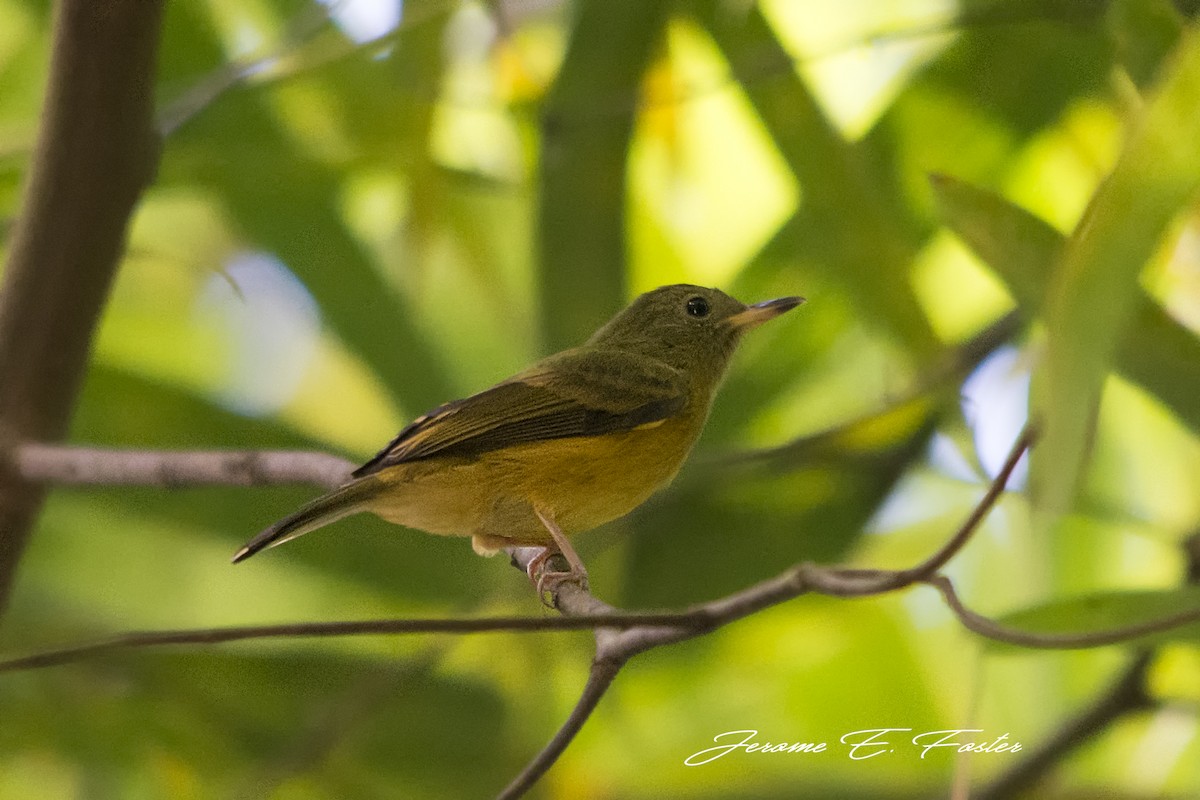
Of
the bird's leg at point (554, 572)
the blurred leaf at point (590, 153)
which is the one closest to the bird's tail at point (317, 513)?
the bird's leg at point (554, 572)

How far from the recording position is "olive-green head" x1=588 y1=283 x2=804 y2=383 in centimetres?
357

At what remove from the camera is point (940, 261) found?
4.31 meters

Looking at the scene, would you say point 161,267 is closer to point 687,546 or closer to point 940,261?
point 687,546

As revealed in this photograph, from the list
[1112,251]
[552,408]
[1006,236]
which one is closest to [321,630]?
[1112,251]

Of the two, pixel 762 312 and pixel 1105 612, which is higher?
pixel 762 312

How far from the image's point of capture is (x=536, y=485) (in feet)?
9.42

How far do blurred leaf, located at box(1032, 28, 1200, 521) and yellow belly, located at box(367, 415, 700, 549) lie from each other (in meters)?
1.31

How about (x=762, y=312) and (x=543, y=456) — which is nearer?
(x=543, y=456)

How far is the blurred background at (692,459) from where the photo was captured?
341 centimetres

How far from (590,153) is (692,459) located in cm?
89

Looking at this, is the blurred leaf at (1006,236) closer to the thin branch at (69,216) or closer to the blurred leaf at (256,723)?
the thin branch at (69,216)

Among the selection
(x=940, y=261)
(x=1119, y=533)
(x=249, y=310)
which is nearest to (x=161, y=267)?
(x=249, y=310)

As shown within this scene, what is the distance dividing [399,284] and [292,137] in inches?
24.2
